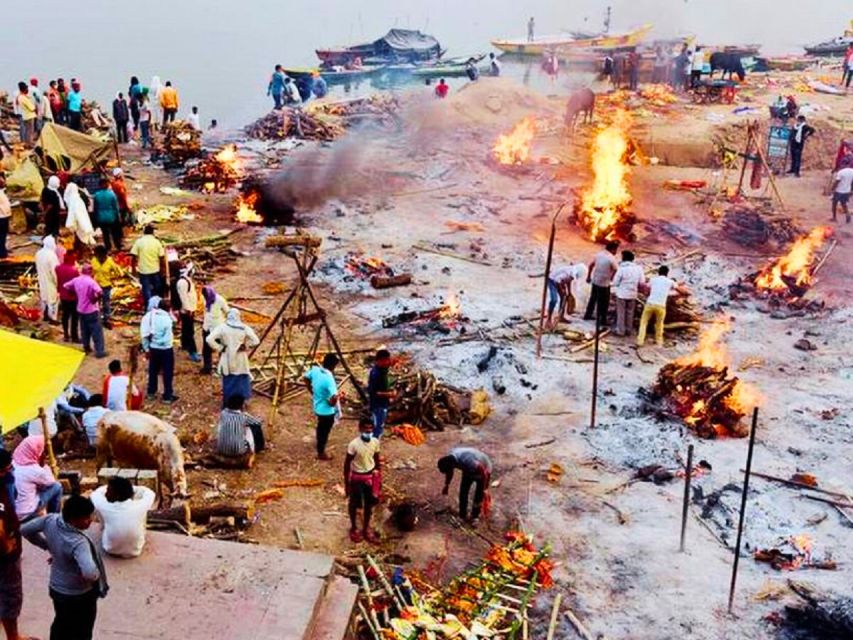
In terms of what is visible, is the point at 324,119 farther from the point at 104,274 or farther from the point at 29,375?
the point at 29,375

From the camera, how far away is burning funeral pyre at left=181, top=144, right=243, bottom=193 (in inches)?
1001

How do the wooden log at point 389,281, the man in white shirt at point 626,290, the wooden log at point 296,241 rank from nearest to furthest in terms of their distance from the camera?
the wooden log at point 296,241 → the man in white shirt at point 626,290 → the wooden log at point 389,281

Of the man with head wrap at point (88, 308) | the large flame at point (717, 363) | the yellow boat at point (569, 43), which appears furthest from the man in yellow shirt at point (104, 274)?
the yellow boat at point (569, 43)

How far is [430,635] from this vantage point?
8.84 m

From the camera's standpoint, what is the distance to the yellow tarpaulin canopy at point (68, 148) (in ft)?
70.9

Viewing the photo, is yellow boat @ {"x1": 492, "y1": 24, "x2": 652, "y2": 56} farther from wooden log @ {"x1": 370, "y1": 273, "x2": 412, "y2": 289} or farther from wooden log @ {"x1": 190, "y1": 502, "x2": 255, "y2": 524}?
wooden log @ {"x1": 190, "y1": 502, "x2": 255, "y2": 524}

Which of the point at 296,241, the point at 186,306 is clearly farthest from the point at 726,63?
the point at 186,306

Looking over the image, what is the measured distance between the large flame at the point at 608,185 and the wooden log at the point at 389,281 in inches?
220

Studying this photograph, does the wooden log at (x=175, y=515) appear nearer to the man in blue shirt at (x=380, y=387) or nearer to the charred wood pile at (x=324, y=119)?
the man in blue shirt at (x=380, y=387)

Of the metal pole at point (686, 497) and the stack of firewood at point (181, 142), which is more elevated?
the stack of firewood at point (181, 142)

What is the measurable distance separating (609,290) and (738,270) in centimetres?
474

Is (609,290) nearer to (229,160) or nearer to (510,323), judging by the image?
(510,323)

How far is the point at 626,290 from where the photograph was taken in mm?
16516

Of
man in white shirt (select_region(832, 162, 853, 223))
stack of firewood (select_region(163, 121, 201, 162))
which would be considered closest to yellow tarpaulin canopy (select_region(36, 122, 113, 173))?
stack of firewood (select_region(163, 121, 201, 162))
